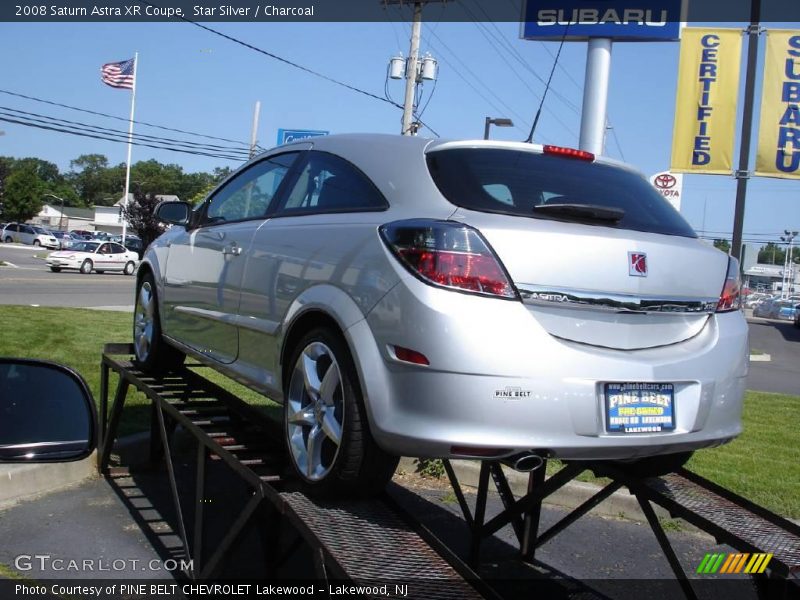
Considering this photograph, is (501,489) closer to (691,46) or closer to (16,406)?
(16,406)

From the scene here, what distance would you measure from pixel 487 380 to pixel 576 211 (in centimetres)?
79

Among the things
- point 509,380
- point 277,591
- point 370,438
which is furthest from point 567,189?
point 277,591

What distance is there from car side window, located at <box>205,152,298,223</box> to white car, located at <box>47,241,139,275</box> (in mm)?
33445

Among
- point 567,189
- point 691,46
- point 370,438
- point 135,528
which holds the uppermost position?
point 691,46

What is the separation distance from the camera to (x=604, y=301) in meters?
2.88

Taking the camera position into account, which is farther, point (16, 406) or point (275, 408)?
point (275, 408)

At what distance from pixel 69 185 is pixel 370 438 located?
16880 cm

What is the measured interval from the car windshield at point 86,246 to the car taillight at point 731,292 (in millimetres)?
37644

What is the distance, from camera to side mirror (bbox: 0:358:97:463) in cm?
283

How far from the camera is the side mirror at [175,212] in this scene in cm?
530

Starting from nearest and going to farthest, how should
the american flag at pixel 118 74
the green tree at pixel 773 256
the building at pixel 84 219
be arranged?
the american flag at pixel 118 74 → the building at pixel 84 219 → the green tree at pixel 773 256

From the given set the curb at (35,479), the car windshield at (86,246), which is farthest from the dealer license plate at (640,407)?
the car windshield at (86,246)

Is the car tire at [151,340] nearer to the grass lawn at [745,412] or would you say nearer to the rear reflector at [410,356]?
the grass lawn at [745,412]

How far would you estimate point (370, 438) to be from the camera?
3.00 meters
